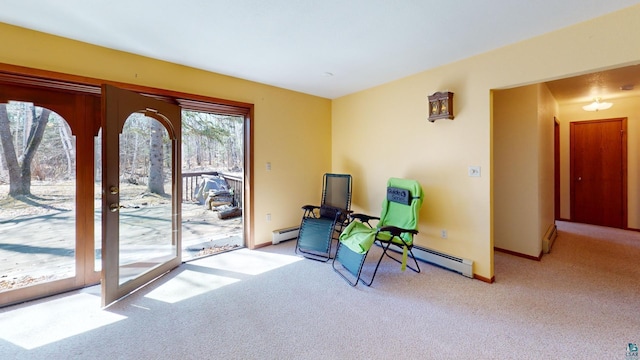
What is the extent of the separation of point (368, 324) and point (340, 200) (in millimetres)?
2071

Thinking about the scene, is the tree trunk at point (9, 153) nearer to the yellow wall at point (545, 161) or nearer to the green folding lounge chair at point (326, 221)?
the green folding lounge chair at point (326, 221)

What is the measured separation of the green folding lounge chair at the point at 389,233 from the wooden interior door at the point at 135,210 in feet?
6.65

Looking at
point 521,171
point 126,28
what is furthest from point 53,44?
point 521,171

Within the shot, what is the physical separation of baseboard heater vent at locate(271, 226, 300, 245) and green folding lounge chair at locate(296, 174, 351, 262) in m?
0.39

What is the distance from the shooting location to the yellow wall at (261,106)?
2321 millimetres

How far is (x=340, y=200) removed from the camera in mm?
3932

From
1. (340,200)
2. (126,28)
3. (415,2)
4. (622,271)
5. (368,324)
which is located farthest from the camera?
(340,200)

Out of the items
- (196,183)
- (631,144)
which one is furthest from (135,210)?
(631,144)

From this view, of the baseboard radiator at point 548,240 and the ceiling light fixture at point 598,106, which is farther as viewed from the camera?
the ceiling light fixture at point 598,106

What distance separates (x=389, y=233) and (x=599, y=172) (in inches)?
198

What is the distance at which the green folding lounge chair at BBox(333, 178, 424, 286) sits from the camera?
2.73 meters

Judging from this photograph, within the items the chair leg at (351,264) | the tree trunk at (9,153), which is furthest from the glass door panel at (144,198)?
the chair leg at (351,264)

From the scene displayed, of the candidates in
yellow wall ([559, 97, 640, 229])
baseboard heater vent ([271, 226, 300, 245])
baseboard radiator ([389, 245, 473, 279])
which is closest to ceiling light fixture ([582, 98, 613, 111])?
yellow wall ([559, 97, 640, 229])

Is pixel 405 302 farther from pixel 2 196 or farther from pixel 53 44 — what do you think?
pixel 53 44
